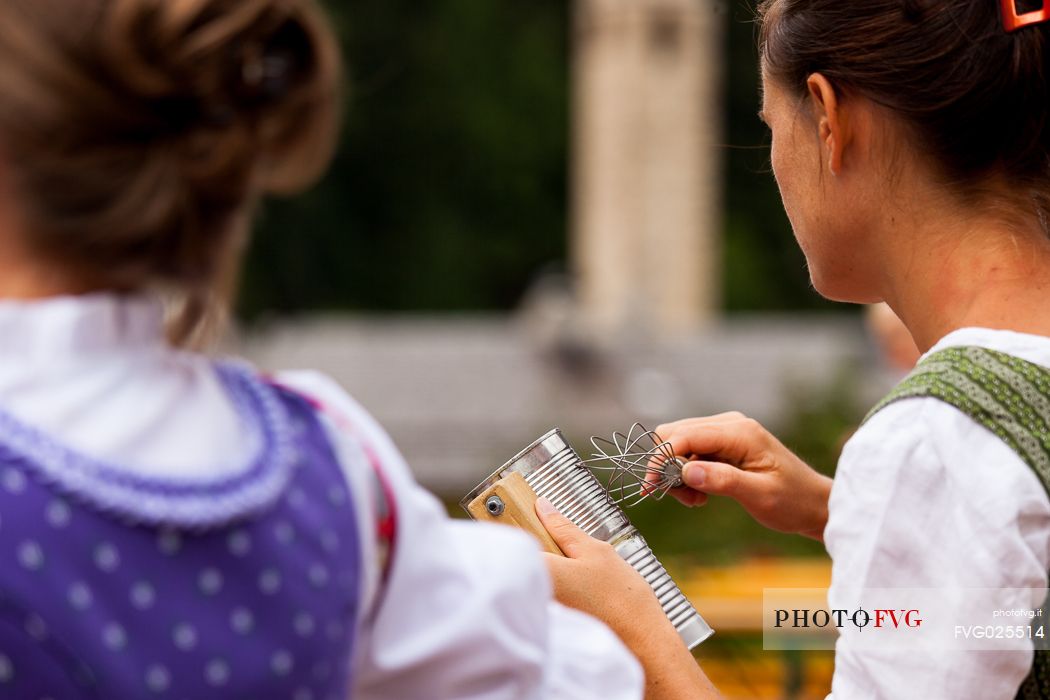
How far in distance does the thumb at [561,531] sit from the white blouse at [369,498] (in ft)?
0.72

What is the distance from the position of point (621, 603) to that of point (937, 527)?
354mm

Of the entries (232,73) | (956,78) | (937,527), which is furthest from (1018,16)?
(232,73)

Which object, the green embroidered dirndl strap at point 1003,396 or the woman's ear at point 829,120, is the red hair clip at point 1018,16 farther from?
the green embroidered dirndl strap at point 1003,396

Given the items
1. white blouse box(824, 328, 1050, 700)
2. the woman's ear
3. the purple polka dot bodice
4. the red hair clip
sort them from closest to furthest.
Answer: the purple polka dot bodice → white blouse box(824, 328, 1050, 700) → the red hair clip → the woman's ear

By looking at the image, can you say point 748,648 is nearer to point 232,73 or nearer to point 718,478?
point 718,478

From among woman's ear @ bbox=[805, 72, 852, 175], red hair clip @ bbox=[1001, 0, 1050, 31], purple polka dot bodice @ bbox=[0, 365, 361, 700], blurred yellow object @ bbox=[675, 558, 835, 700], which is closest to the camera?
purple polka dot bodice @ bbox=[0, 365, 361, 700]

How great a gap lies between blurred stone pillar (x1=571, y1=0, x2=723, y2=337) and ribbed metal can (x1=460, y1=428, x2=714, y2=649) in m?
17.8

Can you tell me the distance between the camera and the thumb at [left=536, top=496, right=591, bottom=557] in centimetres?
164

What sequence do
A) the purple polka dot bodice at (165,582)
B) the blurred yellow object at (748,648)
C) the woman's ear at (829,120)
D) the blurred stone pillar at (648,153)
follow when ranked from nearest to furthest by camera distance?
the purple polka dot bodice at (165,582) → the woman's ear at (829,120) → the blurred yellow object at (748,648) → the blurred stone pillar at (648,153)

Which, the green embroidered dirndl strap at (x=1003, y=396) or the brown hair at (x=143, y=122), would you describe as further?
the green embroidered dirndl strap at (x=1003, y=396)

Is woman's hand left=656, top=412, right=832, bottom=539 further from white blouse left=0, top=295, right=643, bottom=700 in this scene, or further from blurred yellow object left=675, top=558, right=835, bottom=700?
blurred yellow object left=675, top=558, right=835, bottom=700

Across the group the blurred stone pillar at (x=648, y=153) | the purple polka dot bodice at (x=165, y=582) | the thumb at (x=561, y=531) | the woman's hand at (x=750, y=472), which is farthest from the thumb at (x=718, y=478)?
the blurred stone pillar at (x=648, y=153)

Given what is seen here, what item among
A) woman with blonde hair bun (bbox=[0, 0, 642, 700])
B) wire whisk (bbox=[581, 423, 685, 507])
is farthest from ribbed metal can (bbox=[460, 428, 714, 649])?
woman with blonde hair bun (bbox=[0, 0, 642, 700])

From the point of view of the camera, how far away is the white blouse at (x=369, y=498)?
115 cm
